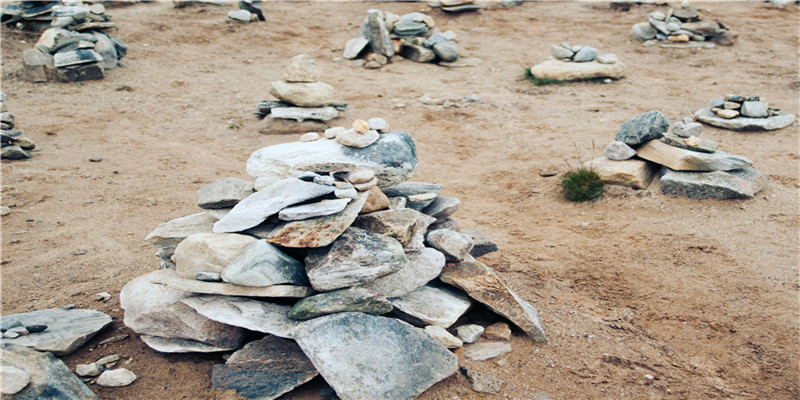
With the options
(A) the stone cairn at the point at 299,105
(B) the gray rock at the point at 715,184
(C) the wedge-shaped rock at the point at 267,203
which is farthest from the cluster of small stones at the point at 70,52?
(B) the gray rock at the point at 715,184

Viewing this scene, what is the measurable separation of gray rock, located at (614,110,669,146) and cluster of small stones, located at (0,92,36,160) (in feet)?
24.3

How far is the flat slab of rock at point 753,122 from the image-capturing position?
8.23 meters

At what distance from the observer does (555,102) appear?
10.4 meters

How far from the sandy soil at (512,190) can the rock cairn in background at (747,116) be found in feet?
0.53

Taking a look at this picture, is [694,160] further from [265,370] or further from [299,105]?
[299,105]

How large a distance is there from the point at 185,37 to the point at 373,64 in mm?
4535

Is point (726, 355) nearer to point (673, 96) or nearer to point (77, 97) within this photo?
point (673, 96)

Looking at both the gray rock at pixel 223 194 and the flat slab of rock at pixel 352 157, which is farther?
the flat slab of rock at pixel 352 157

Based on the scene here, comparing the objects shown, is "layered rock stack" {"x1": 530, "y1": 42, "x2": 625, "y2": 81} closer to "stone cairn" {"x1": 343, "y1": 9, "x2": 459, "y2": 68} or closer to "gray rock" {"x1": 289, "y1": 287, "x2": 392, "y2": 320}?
"stone cairn" {"x1": 343, "y1": 9, "x2": 459, "y2": 68}

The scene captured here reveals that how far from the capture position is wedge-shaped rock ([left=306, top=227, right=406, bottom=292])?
3527 mm

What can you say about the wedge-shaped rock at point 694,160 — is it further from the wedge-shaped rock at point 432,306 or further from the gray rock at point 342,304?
the gray rock at point 342,304

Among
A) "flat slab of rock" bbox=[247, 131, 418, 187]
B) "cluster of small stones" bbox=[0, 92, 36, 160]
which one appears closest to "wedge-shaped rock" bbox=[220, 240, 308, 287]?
"flat slab of rock" bbox=[247, 131, 418, 187]

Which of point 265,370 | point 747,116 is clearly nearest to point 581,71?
point 747,116

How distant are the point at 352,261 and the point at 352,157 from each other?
3.78 ft
